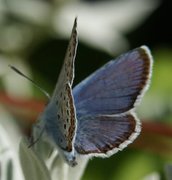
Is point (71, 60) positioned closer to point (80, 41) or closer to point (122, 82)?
point (122, 82)

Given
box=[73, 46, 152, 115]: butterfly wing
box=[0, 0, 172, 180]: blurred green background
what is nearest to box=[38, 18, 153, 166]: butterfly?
box=[73, 46, 152, 115]: butterfly wing

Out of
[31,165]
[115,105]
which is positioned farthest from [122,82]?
[31,165]

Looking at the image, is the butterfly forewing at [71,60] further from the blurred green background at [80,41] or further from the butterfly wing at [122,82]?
the blurred green background at [80,41]

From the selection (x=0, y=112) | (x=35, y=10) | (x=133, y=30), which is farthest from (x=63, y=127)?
(x=133, y=30)

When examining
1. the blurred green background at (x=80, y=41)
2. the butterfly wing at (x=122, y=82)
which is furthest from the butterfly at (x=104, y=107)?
the blurred green background at (x=80, y=41)

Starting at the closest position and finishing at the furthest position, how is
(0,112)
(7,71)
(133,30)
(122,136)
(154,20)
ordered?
1. (122,136)
2. (0,112)
3. (7,71)
4. (133,30)
5. (154,20)

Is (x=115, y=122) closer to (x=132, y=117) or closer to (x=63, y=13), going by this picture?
(x=132, y=117)
